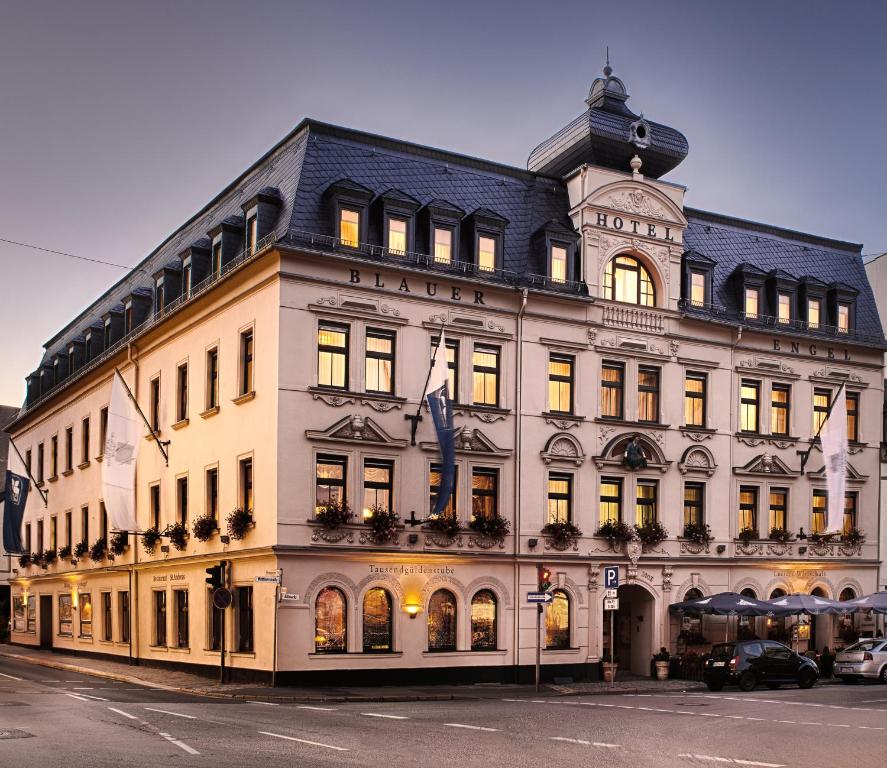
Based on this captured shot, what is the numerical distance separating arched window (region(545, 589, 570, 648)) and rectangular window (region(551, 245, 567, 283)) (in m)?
9.72

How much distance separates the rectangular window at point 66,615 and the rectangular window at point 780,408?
99.3 ft

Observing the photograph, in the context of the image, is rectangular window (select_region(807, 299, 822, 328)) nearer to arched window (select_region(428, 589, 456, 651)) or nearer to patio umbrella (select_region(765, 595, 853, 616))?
patio umbrella (select_region(765, 595, 853, 616))

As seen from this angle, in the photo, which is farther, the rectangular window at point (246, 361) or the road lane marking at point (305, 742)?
the rectangular window at point (246, 361)

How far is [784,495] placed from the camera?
42219mm

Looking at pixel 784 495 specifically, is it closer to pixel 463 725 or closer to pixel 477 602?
pixel 477 602

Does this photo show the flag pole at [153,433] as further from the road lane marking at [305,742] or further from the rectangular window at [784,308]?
the rectangular window at [784,308]

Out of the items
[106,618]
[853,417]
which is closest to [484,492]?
[853,417]

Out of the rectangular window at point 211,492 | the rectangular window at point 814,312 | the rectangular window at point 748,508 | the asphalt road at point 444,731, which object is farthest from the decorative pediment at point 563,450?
the rectangular window at point 814,312

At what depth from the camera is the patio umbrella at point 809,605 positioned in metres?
38.5

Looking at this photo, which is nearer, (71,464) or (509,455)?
(509,455)

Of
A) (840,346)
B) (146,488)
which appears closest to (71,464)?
(146,488)

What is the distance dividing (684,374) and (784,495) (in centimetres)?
633

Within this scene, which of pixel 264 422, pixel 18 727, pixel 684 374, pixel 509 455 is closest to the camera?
pixel 18 727

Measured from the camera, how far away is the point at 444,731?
21.3 metres
